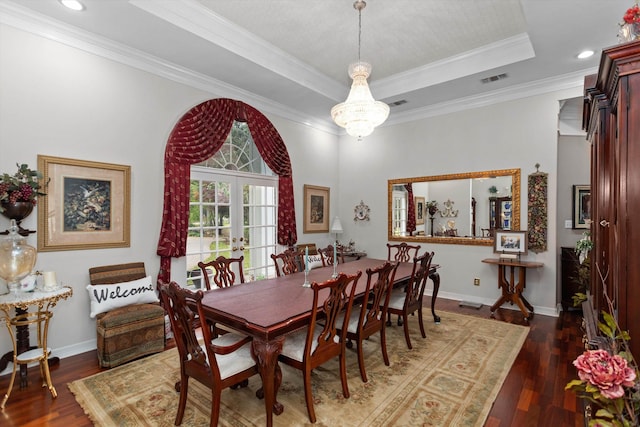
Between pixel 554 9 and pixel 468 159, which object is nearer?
pixel 554 9

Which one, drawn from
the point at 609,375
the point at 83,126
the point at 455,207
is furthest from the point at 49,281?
the point at 455,207

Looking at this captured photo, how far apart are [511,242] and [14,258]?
546 centimetres

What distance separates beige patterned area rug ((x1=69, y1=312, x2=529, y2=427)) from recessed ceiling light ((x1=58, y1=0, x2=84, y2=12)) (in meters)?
3.24

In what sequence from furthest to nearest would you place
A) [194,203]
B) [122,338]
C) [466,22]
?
[194,203] < [466,22] < [122,338]

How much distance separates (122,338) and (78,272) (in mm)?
869

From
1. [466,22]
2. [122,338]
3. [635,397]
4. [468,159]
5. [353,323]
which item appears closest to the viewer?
[635,397]

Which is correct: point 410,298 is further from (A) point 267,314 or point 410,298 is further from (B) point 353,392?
(A) point 267,314

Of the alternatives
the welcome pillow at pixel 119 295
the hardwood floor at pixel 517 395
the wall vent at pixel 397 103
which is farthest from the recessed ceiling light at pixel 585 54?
the welcome pillow at pixel 119 295

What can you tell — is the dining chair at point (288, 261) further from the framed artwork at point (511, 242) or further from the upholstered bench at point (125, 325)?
the framed artwork at point (511, 242)

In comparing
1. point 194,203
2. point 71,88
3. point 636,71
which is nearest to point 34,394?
point 194,203

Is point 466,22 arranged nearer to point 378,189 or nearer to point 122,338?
point 378,189

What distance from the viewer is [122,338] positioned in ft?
9.80

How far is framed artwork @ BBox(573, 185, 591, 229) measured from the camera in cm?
478

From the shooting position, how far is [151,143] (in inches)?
150
